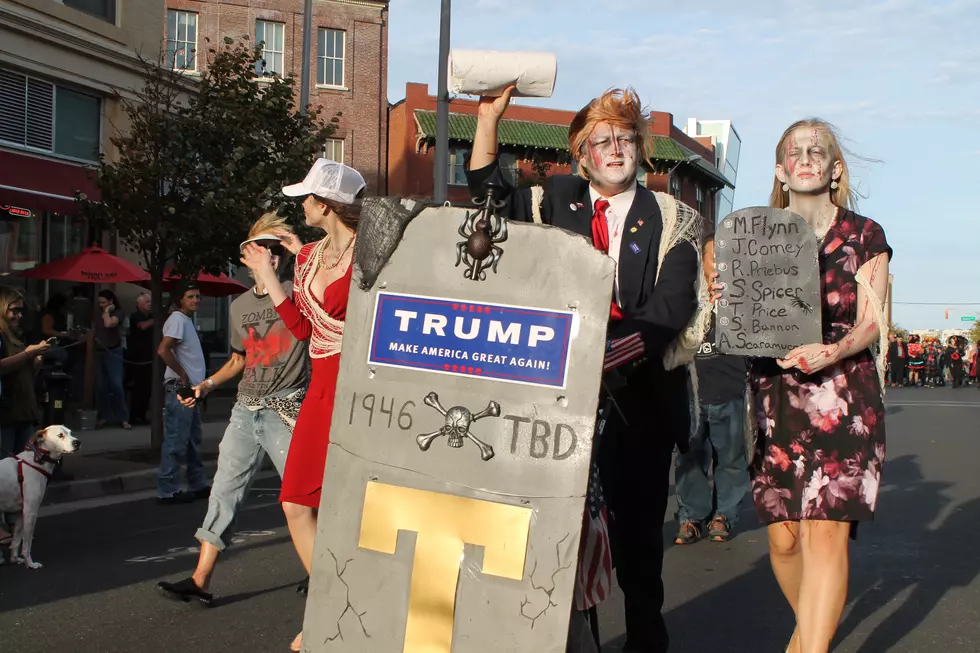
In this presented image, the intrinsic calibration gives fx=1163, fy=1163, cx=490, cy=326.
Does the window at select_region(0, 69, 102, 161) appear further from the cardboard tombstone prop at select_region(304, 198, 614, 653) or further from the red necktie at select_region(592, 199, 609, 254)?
the cardboard tombstone prop at select_region(304, 198, 614, 653)

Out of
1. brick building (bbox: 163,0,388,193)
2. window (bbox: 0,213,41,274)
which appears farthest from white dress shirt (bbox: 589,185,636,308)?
brick building (bbox: 163,0,388,193)

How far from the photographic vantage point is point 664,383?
4.14 metres

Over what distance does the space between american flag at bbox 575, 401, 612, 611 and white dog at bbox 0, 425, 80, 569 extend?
4827 mm

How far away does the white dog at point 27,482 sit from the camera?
7.24 m

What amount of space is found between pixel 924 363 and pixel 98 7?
35.6m

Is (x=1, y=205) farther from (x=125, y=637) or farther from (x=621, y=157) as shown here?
(x=621, y=157)

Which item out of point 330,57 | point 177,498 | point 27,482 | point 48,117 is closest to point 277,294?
point 27,482

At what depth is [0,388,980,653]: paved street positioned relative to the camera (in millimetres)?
5414

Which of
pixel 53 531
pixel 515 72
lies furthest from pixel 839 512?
pixel 53 531

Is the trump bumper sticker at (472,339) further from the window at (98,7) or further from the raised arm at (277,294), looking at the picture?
the window at (98,7)

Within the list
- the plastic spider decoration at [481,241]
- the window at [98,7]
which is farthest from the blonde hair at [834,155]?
Result: the window at [98,7]

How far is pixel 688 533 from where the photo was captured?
8.16 m

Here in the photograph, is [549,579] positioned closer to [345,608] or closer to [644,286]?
[345,608]

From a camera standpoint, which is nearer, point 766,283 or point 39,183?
point 766,283
